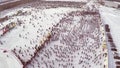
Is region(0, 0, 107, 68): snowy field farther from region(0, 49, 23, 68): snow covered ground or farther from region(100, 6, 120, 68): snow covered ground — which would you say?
region(100, 6, 120, 68): snow covered ground

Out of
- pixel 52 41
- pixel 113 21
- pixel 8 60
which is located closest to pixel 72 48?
pixel 52 41

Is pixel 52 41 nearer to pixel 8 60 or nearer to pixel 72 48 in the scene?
pixel 72 48

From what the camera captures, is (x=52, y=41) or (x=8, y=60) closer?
(x=8, y=60)

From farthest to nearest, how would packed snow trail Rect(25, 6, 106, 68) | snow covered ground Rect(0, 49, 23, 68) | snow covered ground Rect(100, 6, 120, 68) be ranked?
1. snow covered ground Rect(100, 6, 120, 68)
2. packed snow trail Rect(25, 6, 106, 68)
3. snow covered ground Rect(0, 49, 23, 68)

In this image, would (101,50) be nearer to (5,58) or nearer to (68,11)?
(5,58)

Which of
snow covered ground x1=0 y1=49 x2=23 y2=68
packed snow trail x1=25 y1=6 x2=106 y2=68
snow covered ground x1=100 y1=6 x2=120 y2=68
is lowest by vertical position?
snow covered ground x1=100 y1=6 x2=120 y2=68

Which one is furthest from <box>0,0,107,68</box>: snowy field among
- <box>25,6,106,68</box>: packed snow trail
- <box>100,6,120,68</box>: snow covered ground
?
<box>100,6,120,68</box>: snow covered ground

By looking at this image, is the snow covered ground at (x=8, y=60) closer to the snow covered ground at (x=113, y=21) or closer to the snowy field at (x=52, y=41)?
the snowy field at (x=52, y=41)

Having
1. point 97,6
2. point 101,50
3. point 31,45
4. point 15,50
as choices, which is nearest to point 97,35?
point 101,50
